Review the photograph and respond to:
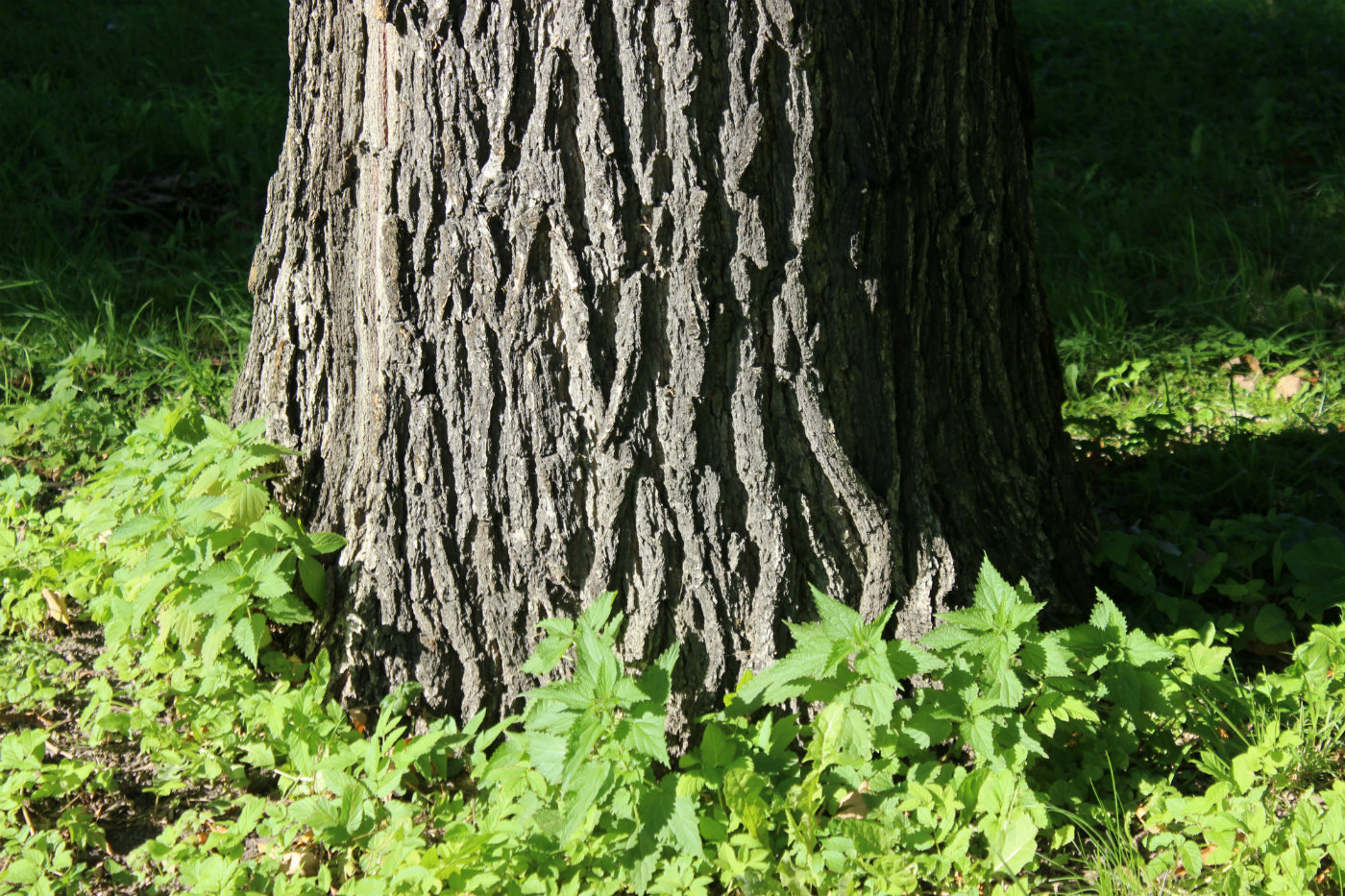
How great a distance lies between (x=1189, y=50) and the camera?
20.8 feet

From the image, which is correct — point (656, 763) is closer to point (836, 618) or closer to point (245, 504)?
point (836, 618)

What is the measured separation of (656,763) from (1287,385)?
2.78m

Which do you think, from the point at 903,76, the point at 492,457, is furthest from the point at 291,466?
the point at 903,76

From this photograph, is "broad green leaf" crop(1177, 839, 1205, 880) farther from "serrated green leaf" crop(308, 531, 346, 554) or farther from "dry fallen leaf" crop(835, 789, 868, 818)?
"serrated green leaf" crop(308, 531, 346, 554)

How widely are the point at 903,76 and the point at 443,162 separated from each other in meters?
0.87

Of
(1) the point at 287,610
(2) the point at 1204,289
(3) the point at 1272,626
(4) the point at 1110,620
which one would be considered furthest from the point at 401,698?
(2) the point at 1204,289

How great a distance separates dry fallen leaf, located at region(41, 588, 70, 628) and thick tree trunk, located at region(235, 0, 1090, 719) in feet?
2.74

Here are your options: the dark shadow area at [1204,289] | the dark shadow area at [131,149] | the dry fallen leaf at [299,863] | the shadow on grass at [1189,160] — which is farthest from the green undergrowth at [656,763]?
the dark shadow area at [131,149]

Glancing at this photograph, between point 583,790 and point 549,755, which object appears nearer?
point 583,790

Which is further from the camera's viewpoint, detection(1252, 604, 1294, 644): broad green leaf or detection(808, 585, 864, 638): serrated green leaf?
detection(1252, 604, 1294, 644): broad green leaf

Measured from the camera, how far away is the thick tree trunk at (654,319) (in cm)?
183

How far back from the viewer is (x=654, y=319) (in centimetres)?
191

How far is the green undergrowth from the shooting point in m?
1.78

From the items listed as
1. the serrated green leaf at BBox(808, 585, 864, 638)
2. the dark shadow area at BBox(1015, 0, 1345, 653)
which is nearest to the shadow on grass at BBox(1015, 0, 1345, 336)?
the dark shadow area at BBox(1015, 0, 1345, 653)
